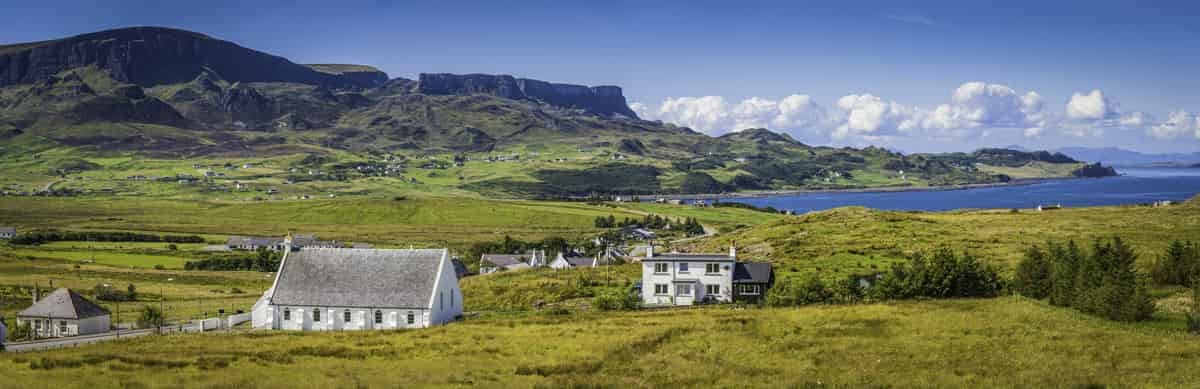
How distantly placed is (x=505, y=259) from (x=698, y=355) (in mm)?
99511

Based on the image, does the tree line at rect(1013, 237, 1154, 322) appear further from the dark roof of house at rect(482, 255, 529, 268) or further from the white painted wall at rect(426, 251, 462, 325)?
the dark roof of house at rect(482, 255, 529, 268)

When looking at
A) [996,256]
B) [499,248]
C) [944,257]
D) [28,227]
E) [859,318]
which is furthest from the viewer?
[28,227]

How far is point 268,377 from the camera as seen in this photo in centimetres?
3111

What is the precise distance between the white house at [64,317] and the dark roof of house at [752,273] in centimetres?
4957

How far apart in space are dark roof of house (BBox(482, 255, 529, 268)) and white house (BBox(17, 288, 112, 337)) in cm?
6573

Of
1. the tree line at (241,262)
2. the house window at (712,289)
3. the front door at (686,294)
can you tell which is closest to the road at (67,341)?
the front door at (686,294)

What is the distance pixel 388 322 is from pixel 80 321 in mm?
28377

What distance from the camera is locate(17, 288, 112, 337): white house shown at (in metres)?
66.2

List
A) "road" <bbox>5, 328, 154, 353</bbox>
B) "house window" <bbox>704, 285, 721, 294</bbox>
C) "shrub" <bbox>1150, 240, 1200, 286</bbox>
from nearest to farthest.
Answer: "road" <bbox>5, 328, 154, 353</bbox>, "shrub" <bbox>1150, 240, 1200, 286</bbox>, "house window" <bbox>704, 285, 721, 294</bbox>

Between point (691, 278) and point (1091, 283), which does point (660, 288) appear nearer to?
point (691, 278)

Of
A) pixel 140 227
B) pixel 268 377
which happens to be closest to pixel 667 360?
pixel 268 377

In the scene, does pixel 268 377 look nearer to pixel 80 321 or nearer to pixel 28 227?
pixel 80 321

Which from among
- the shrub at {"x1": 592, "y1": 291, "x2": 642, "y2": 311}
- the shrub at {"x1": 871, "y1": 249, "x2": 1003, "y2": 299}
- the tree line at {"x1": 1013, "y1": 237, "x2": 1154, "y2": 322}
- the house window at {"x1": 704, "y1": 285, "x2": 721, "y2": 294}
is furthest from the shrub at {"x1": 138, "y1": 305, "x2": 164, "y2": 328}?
the tree line at {"x1": 1013, "y1": 237, "x2": 1154, "y2": 322}

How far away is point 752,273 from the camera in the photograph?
65.8 meters
